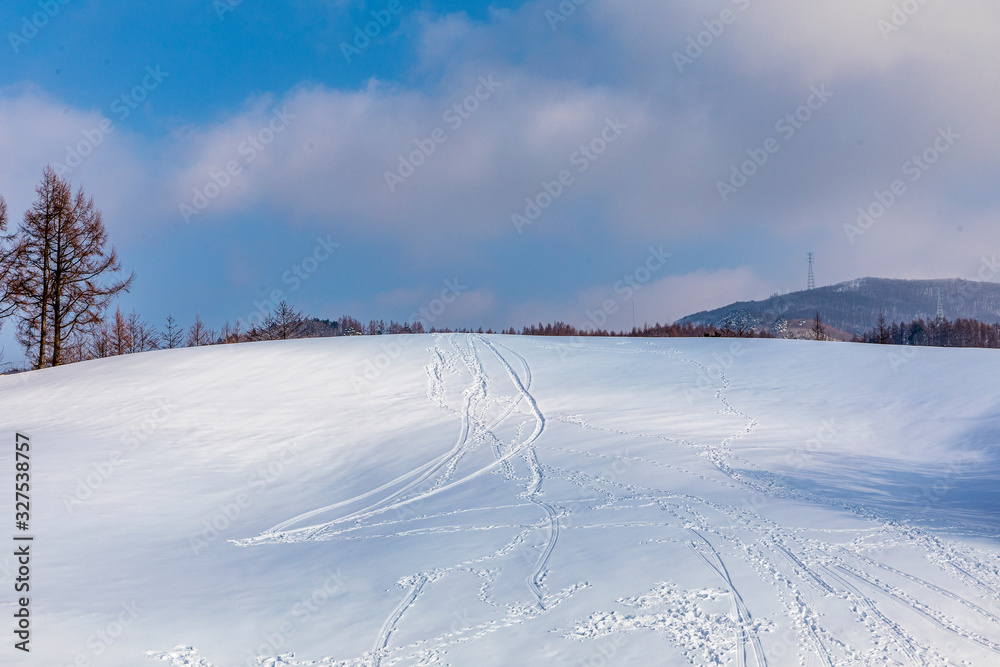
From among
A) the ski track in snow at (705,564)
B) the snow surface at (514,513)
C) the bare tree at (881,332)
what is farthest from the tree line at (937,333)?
the ski track in snow at (705,564)

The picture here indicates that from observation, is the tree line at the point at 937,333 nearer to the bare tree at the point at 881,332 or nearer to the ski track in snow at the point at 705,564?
the bare tree at the point at 881,332

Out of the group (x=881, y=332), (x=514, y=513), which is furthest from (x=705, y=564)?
(x=881, y=332)

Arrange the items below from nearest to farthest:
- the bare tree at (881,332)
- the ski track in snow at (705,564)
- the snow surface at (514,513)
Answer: the ski track in snow at (705,564) < the snow surface at (514,513) < the bare tree at (881,332)

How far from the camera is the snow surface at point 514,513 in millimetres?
6719

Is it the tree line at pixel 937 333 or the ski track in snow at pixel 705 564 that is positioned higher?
the tree line at pixel 937 333

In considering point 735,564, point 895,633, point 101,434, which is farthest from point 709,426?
point 101,434

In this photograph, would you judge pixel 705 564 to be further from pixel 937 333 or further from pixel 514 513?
pixel 937 333

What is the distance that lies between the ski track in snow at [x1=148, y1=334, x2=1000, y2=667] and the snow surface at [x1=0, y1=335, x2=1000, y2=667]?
0.04 m

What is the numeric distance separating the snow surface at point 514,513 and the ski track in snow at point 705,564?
0.04 meters

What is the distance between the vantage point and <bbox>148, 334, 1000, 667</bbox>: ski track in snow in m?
6.30

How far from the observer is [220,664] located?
21.8ft

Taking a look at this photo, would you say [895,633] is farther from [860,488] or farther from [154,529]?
[154,529]

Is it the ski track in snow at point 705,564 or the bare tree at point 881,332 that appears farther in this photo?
the bare tree at point 881,332

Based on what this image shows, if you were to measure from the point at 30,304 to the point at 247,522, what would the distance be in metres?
21.9
